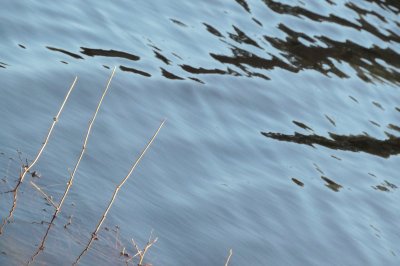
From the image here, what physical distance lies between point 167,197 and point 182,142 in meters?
1.17

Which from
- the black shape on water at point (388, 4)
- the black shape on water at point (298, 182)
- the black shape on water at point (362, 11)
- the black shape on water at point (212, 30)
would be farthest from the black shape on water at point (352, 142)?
the black shape on water at point (388, 4)

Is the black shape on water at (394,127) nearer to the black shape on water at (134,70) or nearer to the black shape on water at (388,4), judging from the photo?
the black shape on water at (134,70)

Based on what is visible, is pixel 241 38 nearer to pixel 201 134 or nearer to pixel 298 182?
pixel 201 134

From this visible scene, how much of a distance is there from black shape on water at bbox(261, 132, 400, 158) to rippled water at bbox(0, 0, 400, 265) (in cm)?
2

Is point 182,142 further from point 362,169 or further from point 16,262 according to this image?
point 16,262

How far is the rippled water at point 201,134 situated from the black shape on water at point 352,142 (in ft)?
0.07

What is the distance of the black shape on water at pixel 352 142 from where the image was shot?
983cm

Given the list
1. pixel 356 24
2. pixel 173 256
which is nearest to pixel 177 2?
pixel 356 24

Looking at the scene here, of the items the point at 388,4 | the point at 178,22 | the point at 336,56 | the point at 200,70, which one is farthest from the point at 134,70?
the point at 388,4

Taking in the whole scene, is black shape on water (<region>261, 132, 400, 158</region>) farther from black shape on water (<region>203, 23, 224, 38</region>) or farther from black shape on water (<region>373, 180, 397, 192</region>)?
black shape on water (<region>203, 23, 224, 38</region>)

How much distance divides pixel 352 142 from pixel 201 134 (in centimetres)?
216

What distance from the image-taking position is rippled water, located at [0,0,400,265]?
7.13 metres

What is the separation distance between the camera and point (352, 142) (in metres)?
10.3

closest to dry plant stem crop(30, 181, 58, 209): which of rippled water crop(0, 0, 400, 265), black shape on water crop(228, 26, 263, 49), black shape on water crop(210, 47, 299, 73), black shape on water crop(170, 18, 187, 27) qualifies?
rippled water crop(0, 0, 400, 265)
